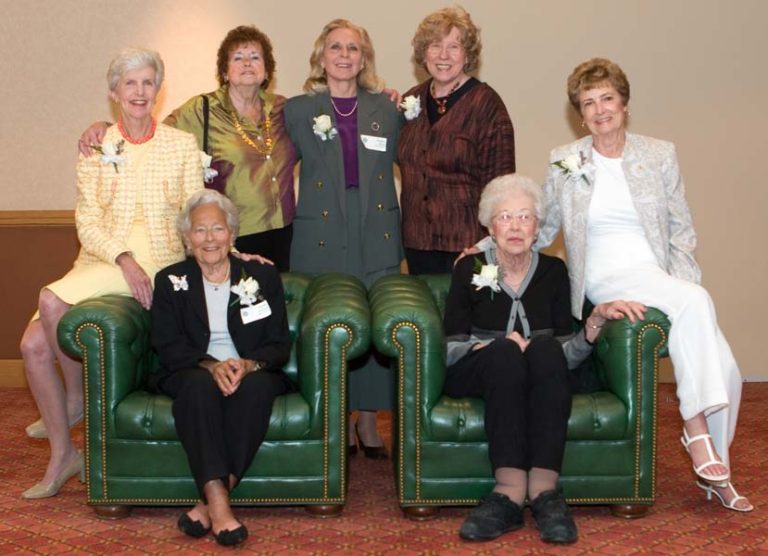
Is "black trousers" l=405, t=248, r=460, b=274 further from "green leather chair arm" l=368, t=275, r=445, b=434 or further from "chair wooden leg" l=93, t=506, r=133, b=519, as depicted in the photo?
"chair wooden leg" l=93, t=506, r=133, b=519

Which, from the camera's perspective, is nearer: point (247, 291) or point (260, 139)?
point (247, 291)

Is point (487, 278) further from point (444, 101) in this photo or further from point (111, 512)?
point (111, 512)

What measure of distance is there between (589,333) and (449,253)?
0.91 m

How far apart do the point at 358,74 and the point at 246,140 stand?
62 centimetres

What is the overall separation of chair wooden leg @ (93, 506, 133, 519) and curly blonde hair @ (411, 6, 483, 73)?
2410mm

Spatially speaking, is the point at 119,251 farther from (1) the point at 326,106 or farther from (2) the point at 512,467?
(2) the point at 512,467

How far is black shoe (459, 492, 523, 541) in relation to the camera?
3.76m

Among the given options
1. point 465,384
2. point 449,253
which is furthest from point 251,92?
point 465,384

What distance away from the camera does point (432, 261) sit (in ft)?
16.1

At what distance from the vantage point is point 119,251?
14.4 ft

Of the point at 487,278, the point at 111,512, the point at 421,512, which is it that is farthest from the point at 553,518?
the point at 111,512

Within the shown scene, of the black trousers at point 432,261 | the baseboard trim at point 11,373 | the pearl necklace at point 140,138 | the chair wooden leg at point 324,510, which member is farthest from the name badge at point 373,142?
the baseboard trim at point 11,373

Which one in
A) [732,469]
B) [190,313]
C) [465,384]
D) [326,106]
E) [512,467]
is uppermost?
[326,106]

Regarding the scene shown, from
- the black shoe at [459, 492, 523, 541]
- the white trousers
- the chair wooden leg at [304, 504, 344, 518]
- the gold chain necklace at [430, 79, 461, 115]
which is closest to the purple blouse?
the gold chain necklace at [430, 79, 461, 115]
